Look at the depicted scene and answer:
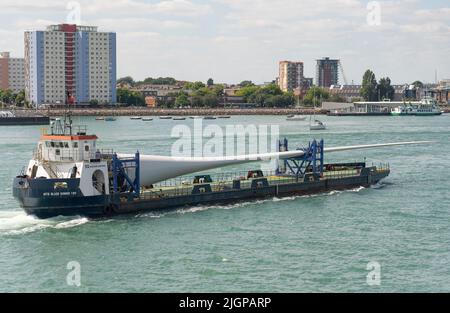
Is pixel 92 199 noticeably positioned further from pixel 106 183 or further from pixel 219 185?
pixel 219 185

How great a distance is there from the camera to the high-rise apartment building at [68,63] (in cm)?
17675

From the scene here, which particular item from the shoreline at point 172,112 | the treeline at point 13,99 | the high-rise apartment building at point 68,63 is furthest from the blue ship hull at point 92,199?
the treeline at point 13,99

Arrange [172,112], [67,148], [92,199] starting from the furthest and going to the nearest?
1. [172,112]
2. [67,148]
3. [92,199]

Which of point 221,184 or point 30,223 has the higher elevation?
point 221,184

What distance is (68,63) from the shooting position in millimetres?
180125

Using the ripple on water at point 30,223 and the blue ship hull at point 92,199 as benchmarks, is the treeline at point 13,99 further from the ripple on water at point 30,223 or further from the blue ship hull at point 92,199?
the ripple on water at point 30,223

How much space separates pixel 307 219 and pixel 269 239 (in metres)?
4.95

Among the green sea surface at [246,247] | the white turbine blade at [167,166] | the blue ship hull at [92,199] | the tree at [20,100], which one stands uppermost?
the tree at [20,100]

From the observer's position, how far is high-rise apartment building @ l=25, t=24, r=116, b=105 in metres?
177

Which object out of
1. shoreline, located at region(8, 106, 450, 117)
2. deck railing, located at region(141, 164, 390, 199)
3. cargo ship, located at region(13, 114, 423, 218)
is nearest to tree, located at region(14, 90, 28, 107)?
shoreline, located at region(8, 106, 450, 117)

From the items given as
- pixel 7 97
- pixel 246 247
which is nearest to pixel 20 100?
pixel 7 97

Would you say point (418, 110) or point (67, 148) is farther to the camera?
point (418, 110)

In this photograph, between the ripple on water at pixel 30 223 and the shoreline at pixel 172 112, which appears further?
the shoreline at pixel 172 112

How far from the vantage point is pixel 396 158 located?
194 ft
